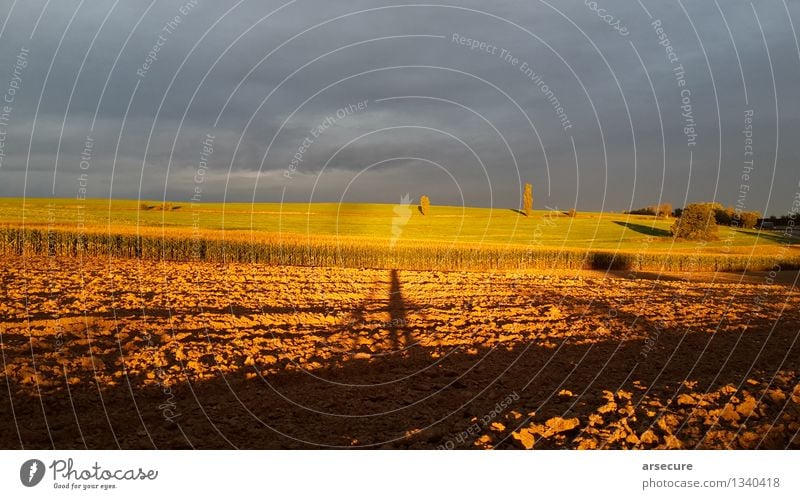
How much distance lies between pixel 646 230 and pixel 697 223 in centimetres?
874

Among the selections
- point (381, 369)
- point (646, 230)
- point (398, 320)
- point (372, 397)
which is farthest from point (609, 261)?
point (372, 397)

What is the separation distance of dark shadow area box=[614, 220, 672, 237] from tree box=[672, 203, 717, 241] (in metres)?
2.84

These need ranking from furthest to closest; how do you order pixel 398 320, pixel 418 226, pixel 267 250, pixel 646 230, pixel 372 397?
1. pixel 646 230
2. pixel 418 226
3. pixel 267 250
4. pixel 398 320
5. pixel 372 397

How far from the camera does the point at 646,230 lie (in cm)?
5631

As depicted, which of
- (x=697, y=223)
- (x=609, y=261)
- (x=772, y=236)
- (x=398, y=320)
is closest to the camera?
(x=398, y=320)

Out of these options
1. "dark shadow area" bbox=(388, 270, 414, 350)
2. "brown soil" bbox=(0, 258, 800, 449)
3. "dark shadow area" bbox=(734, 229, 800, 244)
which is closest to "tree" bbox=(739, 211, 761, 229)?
"dark shadow area" bbox=(734, 229, 800, 244)

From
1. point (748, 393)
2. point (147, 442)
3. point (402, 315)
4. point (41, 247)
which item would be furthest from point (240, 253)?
point (748, 393)

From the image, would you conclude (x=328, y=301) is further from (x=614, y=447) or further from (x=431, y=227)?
(x=431, y=227)

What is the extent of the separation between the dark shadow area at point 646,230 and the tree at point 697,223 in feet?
9.31

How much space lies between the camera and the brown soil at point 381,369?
7.68 m

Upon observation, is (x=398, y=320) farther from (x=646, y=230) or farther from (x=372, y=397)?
(x=646, y=230)

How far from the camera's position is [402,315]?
1694cm

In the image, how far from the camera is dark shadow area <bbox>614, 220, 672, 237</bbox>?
176 ft

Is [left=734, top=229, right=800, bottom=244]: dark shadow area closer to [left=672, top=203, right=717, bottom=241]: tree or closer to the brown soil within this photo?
[left=672, top=203, right=717, bottom=241]: tree
